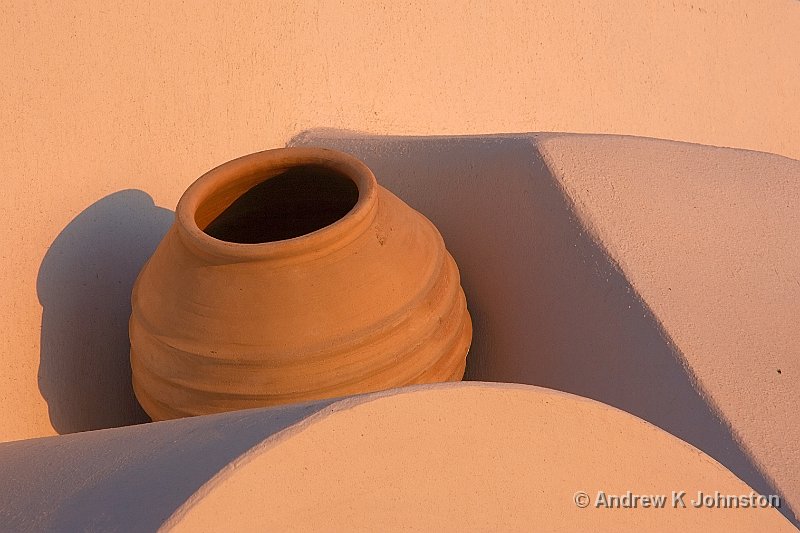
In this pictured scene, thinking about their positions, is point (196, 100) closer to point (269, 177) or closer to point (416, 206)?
point (269, 177)

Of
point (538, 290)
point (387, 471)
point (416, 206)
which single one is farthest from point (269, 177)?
point (387, 471)

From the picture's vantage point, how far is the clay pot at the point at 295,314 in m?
2.18

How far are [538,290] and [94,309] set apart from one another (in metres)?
1.25

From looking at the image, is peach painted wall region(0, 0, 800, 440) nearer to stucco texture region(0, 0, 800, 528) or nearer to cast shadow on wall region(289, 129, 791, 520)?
stucco texture region(0, 0, 800, 528)

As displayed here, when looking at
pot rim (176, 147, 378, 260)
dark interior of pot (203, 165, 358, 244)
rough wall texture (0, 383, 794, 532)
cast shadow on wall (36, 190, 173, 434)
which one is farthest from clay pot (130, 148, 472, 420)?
rough wall texture (0, 383, 794, 532)

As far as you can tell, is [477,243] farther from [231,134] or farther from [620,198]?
[231,134]

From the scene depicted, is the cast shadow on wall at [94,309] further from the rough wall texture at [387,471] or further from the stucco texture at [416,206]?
the rough wall texture at [387,471]

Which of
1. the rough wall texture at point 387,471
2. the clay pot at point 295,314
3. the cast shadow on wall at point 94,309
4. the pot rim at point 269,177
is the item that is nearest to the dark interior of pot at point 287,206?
the pot rim at point 269,177

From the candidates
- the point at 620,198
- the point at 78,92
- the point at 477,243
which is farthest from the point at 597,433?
the point at 78,92

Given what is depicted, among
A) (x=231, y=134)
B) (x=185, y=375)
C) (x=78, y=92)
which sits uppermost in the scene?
(x=78, y=92)

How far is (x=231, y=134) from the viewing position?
10.2 ft

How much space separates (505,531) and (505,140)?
64.0 inches

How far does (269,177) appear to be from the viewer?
2.61m

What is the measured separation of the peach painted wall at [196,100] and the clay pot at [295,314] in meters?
0.30
